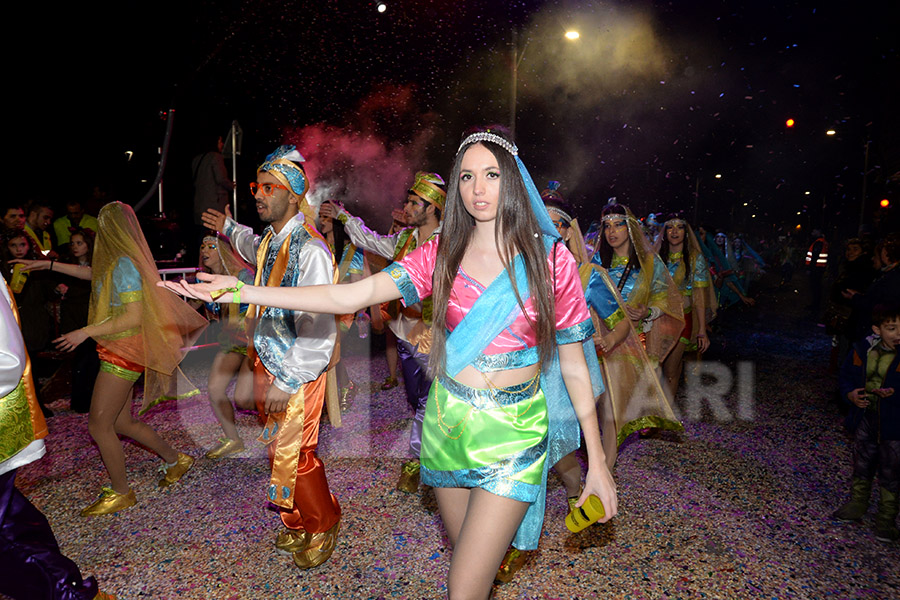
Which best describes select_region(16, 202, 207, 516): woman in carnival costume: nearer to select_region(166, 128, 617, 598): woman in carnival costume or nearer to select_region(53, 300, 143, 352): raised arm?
select_region(53, 300, 143, 352): raised arm

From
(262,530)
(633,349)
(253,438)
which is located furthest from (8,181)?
(633,349)

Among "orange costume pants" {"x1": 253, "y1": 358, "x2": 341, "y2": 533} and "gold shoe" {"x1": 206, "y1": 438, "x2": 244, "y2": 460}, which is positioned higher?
"orange costume pants" {"x1": 253, "y1": 358, "x2": 341, "y2": 533}

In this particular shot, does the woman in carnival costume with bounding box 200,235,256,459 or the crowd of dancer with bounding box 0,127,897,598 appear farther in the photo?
the woman in carnival costume with bounding box 200,235,256,459

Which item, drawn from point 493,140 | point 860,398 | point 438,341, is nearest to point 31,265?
point 438,341

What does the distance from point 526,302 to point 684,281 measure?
16.3 feet

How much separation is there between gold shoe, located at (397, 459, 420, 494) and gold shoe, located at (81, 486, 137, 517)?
73.3 inches

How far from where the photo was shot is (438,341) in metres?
2.17

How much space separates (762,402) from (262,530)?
5890 millimetres

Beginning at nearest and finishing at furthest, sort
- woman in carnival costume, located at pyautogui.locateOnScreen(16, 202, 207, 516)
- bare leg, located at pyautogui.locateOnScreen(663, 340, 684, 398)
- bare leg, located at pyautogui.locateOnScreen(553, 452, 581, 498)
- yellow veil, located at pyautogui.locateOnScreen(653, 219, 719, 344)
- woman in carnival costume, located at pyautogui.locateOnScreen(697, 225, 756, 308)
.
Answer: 1. bare leg, located at pyautogui.locateOnScreen(553, 452, 581, 498)
2. woman in carnival costume, located at pyautogui.locateOnScreen(16, 202, 207, 516)
3. bare leg, located at pyautogui.locateOnScreen(663, 340, 684, 398)
4. yellow veil, located at pyautogui.locateOnScreen(653, 219, 719, 344)
5. woman in carnival costume, located at pyautogui.locateOnScreen(697, 225, 756, 308)

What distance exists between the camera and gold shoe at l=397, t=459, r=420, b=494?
13.8 feet

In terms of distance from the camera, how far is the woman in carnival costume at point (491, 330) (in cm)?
195

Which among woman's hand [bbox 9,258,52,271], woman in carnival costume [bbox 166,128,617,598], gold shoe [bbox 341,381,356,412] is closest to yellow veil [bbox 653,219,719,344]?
gold shoe [bbox 341,381,356,412]

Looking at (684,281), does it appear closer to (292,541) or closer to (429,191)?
(429,191)

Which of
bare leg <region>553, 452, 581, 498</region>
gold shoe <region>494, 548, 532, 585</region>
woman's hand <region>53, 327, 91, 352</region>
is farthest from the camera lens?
bare leg <region>553, 452, 581, 498</region>
